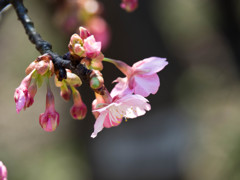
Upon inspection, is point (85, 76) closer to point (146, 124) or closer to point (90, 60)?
point (90, 60)

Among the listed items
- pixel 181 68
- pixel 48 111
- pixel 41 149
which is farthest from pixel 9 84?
pixel 48 111

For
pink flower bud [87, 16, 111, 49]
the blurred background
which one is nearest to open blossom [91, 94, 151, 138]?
the blurred background

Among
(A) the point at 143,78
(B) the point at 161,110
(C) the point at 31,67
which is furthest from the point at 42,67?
(B) the point at 161,110

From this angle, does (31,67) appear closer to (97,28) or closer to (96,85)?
(96,85)

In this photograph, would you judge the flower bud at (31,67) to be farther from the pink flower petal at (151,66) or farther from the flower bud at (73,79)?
the pink flower petal at (151,66)

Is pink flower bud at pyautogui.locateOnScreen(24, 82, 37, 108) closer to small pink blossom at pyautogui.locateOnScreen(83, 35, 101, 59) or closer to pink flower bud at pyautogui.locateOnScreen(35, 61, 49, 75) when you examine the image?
pink flower bud at pyautogui.locateOnScreen(35, 61, 49, 75)

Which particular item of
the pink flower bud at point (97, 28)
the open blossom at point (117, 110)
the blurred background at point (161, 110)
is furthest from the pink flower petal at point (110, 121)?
the pink flower bud at point (97, 28)
